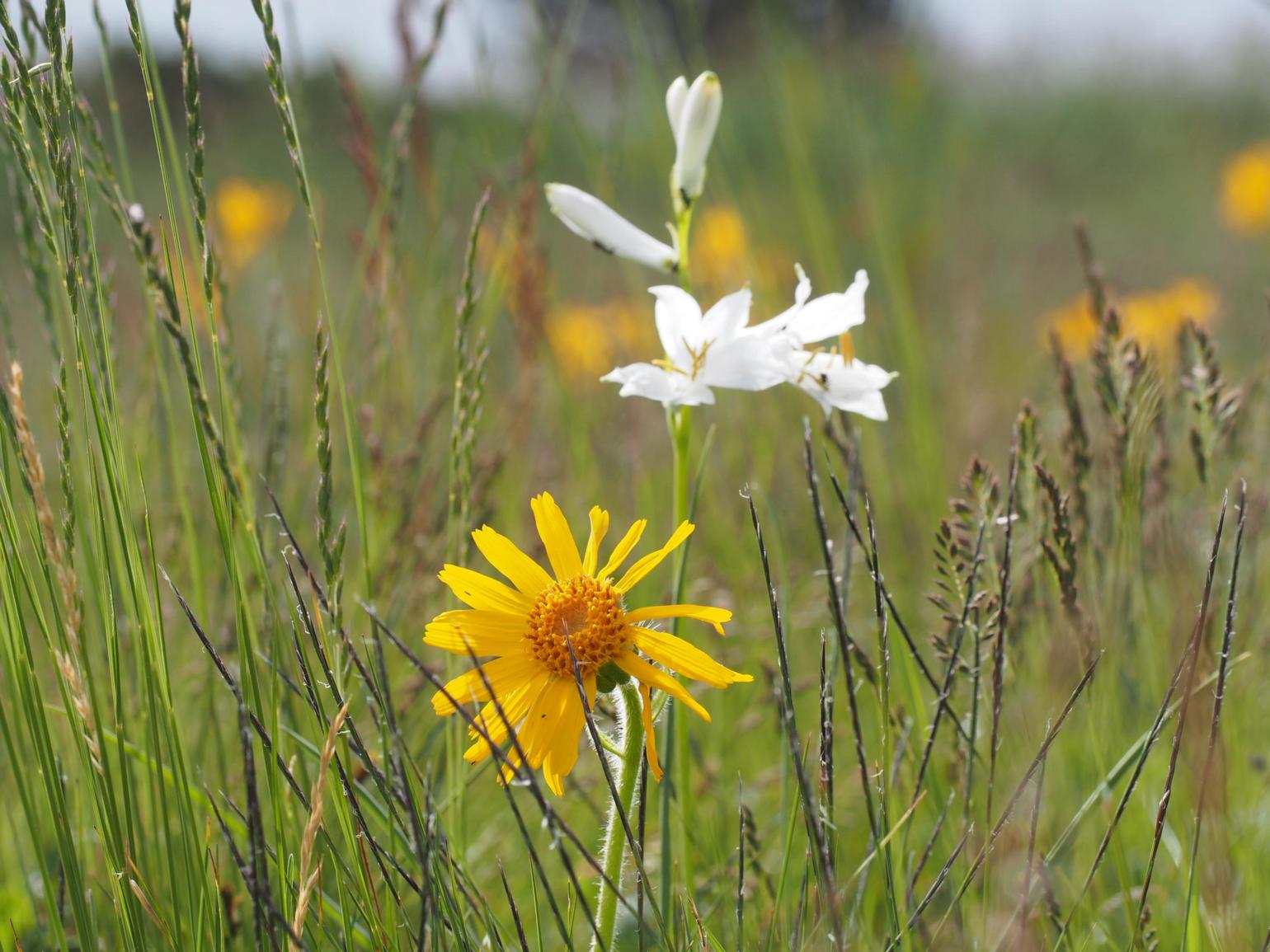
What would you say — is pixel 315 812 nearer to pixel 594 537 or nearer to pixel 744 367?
pixel 594 537

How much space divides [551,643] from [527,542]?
1.21 metres

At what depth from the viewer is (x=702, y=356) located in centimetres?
91

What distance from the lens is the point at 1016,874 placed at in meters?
0.99

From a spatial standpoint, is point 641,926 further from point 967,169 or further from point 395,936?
point 967,169

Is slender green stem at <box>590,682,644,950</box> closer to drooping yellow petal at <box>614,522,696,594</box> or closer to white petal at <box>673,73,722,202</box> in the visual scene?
drooping yellow petal at <box>614,522,696,594</box>

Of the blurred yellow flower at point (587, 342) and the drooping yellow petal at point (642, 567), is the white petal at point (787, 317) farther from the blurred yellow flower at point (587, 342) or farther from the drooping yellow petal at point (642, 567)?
the blurred yellow flower at point (587, 342)

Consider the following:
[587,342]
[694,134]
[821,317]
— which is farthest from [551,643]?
[587,342]

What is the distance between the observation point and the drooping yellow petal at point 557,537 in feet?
2.70

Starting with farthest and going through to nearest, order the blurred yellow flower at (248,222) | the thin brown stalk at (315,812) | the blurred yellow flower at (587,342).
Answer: the blurred yellow flower at (248,222) < the blurred yellow flower at (587,342) < the thin brown stalk at (315,812)

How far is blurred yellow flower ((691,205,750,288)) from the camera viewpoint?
115 inches

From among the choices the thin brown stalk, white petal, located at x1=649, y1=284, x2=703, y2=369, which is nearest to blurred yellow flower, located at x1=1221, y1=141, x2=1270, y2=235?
white petal, located at x1=649, y1=284, x2=703, y2=369

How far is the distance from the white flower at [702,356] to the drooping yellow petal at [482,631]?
0.21 metres

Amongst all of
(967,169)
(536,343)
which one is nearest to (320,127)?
(967,169)

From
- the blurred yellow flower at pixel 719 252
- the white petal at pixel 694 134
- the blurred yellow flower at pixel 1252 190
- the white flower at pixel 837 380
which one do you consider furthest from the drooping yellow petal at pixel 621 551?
the blurred yellow flower at pixel 1252 190
